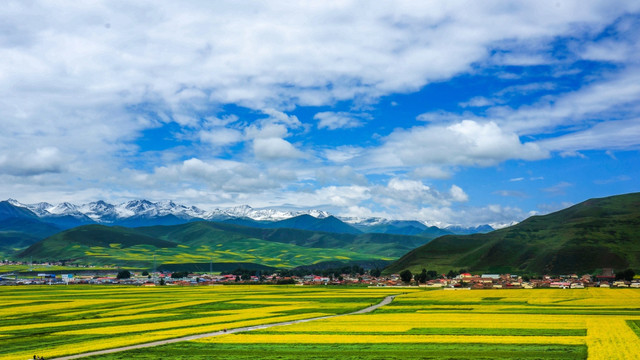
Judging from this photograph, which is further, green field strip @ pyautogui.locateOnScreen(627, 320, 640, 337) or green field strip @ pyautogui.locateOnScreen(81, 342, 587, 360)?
green field strip @ pyautogui.locateOnScreen(627, 320, 640, 337)

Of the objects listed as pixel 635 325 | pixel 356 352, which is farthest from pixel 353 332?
pixel 635 325

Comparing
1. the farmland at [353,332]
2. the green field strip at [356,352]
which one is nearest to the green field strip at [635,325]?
the farmland at [353,332]

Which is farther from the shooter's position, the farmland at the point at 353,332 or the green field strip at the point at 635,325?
the green field strip at the point at 635,325

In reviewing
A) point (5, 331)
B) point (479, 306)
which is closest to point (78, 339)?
point (5, 331)

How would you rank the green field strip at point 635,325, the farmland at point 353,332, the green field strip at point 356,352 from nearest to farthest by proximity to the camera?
the green field strip at point 356,352 → the farmland at point 353,332 → the green field strip at point 635,325

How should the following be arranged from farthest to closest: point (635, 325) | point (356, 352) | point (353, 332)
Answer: point (635, 325)
point (353, 332)
point (356, 352)

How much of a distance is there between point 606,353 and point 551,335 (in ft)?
43.5

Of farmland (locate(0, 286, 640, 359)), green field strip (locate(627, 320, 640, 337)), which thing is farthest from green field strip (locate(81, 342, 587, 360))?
green field strip (locate(627, 320, 640, 337))

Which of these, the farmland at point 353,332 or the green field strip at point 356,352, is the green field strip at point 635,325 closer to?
the farmland at point 353,332

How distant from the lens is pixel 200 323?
8544cm

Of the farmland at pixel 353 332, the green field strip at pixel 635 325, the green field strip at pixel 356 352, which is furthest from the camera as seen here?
the green field strip at pixel 635 325

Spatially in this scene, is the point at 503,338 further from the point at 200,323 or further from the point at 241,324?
the point at 200,323

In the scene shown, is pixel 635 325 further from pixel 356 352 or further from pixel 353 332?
pixel 356 352

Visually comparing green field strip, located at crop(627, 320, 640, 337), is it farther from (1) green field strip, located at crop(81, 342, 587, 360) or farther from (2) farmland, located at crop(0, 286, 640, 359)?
(1) green field strip, located at crop(81, 342, 587, 360)
